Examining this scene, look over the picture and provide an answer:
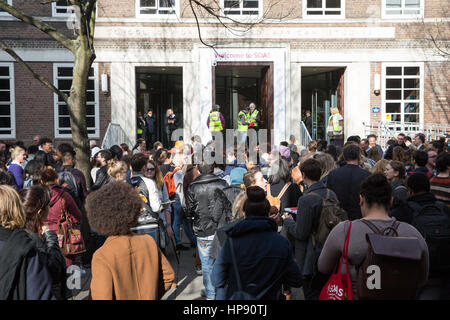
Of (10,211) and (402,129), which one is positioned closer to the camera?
(10,211)

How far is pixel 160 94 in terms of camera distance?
2280 cm

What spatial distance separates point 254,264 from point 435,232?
6.07ft

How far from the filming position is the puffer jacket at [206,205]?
6254 millimetres

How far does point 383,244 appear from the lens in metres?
3.01

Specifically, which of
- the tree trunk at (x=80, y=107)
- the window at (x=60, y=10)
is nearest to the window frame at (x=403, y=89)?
the window at (x=60, y=10)

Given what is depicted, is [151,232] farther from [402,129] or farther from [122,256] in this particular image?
[402,129]

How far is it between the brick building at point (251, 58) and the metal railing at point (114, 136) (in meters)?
0.27

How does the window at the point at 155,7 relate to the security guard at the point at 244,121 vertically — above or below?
above

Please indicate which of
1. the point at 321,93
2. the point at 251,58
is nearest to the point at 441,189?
the point at 251,58

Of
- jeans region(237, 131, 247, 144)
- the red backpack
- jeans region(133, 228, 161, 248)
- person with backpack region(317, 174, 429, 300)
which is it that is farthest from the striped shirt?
jeans region(237, 131, 247, 144)

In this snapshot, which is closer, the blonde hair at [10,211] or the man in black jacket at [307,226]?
the blonde hair at [10,211]

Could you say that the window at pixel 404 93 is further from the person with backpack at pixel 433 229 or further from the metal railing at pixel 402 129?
the person with backpack at pixel 433 229

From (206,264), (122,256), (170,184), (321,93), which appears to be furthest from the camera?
(321,93)
